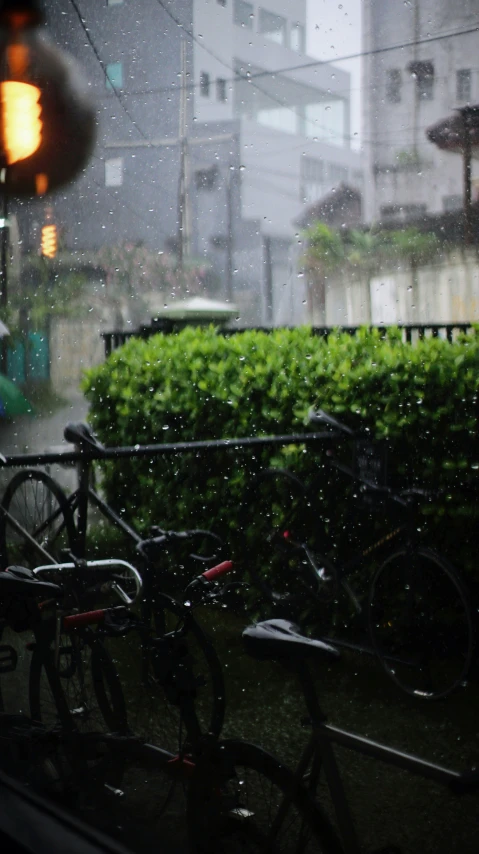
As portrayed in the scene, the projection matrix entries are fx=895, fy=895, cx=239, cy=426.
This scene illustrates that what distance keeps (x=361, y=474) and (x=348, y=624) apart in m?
0.29

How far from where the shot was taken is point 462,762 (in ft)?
4.26

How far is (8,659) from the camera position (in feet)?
6.57

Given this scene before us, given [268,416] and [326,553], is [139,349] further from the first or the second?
[326,553]

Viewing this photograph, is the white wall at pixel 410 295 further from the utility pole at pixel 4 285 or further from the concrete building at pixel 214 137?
the utility pole at pixel 4 285

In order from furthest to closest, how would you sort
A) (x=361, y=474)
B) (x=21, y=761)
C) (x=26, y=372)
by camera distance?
(x=26, y=372) < (x=21, y=761) < (x=361, y=474)

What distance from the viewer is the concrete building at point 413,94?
1225mm

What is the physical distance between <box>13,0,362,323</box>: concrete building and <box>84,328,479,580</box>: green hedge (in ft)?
0.52

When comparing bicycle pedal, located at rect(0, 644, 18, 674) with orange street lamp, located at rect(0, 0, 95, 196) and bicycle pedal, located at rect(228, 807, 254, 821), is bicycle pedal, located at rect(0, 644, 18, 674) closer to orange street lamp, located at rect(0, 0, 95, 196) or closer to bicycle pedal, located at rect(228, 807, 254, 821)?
bicycle pedal, located at rect(228, 807, 254, 821)

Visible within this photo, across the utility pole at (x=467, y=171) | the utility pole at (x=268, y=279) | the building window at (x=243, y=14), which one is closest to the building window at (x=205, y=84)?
the building window at (x=243, y=14)

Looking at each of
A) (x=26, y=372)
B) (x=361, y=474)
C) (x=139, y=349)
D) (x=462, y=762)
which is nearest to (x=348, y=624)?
(x=361, y=474)

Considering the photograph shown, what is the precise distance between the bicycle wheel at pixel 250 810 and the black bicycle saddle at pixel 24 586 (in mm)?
460

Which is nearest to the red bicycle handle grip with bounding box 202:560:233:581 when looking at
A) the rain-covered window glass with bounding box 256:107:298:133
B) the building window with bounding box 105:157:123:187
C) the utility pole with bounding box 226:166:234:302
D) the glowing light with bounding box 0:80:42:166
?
the utility pole with bounding box 226:166:234:302

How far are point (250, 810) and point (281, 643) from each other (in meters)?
0.30

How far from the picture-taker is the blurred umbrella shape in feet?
6.89
